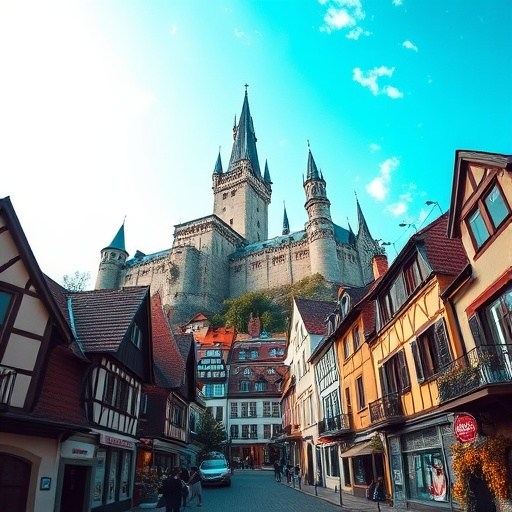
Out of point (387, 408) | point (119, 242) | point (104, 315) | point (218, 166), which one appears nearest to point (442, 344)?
point (387, 408)

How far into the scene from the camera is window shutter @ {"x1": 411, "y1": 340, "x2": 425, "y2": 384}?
12.0 m

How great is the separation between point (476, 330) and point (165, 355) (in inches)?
690

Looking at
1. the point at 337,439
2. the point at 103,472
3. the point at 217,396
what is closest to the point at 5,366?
the point at 103,472

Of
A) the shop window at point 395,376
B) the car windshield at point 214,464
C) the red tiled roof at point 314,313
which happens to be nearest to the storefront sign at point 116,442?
the car windshield at point 214,464

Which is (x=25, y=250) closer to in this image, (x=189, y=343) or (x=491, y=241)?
(x=491, y=241)

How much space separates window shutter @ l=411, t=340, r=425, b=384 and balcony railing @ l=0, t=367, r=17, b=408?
10348 millimetres

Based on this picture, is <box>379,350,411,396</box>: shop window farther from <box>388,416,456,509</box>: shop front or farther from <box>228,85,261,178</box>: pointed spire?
<box>228,85,261,178</box>: pointed spire

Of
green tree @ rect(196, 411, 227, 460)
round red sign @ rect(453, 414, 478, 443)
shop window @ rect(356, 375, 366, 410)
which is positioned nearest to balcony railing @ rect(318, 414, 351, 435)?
shop window @ rect(356, 375, 366, 410)

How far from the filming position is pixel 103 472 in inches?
524

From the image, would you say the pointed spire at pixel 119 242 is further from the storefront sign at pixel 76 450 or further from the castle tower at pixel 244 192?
the storefront sign at pixel 76 450

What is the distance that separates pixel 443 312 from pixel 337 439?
36.4 ft

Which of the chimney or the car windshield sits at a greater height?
the chimney

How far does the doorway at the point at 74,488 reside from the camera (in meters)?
11.7

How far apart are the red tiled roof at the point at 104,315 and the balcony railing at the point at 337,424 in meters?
10.2
